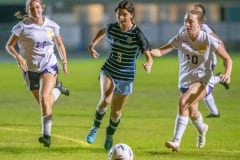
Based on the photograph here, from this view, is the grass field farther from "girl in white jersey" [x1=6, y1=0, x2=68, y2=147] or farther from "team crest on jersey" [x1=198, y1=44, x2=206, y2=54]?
"team crest on jersey" [x1=198, y1=44, x2=206, y2=54]

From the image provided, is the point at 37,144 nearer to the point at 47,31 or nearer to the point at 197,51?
the point at 47,31

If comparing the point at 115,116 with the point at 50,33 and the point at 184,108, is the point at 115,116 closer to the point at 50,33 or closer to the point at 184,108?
the point at 184,108

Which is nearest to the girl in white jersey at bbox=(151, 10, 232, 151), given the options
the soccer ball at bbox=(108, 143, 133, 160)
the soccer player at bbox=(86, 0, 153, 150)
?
the soccer player at bbox=(86, 0, 153, 150)

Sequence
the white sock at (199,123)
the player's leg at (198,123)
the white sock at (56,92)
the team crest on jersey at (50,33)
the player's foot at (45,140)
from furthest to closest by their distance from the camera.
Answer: the white sock at (56,92) < the team crest on jersey at (50,33) < the white sock at (199,123) < the player's leg at (198,123) < the player's foot at (45,140)

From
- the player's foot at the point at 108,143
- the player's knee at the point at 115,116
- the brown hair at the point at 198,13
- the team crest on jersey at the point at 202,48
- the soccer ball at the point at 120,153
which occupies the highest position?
the brown hair at the point at 198,13

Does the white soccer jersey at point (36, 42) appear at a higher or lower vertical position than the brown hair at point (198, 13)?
lower

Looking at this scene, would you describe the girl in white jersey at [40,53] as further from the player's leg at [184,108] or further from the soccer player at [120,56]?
the player's leg at [184,108]

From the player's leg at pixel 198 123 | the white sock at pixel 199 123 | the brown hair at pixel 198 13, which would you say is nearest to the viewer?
the brown hair at pixel 198 13

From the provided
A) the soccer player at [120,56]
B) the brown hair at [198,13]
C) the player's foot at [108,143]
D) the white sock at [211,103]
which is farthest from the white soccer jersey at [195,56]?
the white sock at [211,103]

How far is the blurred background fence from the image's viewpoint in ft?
182

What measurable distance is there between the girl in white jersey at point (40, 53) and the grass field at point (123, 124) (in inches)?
27.0

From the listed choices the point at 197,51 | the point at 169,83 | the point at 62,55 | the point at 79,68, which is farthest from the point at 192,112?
the point at 79,68

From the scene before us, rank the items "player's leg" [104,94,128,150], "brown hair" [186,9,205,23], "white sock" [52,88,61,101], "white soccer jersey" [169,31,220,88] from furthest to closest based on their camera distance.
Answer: "white sock" [52,88,61,101] → "player's leg" [104,94,128,150] → "white soccer jersey" [169,31,220,88] → "brown hair" [186,9,205,23]

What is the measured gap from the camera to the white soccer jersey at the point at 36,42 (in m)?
14.6
